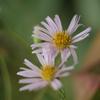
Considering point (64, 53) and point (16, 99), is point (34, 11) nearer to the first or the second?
point (16, 99)

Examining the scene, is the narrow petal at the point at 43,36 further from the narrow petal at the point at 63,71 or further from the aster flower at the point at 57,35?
the narrow petal at the point at 63,71

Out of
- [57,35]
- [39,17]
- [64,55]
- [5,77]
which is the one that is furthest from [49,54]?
[39,17]

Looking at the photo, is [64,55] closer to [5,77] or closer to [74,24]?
[74,24]

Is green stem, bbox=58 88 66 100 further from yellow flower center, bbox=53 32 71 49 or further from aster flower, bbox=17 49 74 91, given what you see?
yellow flower center, bbox=53 32 71 49

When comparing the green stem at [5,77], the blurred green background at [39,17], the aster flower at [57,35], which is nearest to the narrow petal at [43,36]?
the aster flower at [57,35]

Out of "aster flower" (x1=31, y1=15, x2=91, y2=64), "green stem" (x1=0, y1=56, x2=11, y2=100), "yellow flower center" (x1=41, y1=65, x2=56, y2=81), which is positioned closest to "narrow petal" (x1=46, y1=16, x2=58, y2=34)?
"aster flower" (x1=31, y1=15, x2=91, y2=64)
